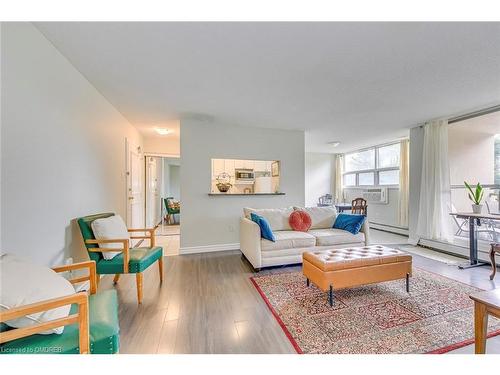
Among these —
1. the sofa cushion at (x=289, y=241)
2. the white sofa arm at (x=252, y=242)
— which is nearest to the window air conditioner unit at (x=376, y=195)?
the sofa cushion at (x=289, y=241)

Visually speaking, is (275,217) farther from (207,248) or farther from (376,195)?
(376,195)

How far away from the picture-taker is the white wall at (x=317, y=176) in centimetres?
756

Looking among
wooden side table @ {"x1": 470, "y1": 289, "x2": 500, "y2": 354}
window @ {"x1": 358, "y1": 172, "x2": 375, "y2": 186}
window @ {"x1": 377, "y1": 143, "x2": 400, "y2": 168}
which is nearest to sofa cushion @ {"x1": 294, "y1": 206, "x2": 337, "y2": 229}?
wooden side table @ {"x1": 470, "y1": 289, "x2": 500, "y2": 354}

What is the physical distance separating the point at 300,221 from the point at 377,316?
1.72 metres

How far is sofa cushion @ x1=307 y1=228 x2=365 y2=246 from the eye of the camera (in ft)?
10.6

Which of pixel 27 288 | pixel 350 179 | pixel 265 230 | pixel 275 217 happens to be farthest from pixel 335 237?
pixel 350 179

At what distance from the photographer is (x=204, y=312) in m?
1.97

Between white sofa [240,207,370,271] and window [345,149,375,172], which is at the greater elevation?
window [345,149,375,172]

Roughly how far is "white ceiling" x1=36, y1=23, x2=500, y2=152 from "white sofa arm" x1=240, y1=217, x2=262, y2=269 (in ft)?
5.89

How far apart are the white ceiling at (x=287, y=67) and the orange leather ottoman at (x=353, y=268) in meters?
1.95

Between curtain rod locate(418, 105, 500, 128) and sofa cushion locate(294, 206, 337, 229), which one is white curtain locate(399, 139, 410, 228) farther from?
sofa cushion locate(294, 206, 337, 229)

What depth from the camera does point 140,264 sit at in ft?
7.04

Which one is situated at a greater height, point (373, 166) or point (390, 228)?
point (373, 166)
